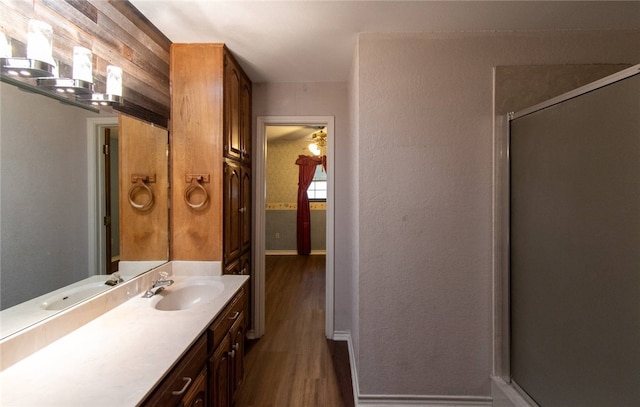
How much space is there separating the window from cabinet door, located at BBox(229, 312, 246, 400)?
437cm

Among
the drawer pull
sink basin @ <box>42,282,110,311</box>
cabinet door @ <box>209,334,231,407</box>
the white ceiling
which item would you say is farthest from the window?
the drawer pull

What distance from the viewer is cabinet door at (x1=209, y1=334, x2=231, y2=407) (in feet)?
4.05

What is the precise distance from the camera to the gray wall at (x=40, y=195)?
35.8 inches

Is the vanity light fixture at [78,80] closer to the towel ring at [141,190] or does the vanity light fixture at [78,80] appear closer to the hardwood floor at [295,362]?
the towel ring at [141,190]

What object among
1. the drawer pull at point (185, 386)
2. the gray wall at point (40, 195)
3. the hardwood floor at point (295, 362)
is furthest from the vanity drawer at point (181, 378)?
the hardwood floor at point (295, 362)

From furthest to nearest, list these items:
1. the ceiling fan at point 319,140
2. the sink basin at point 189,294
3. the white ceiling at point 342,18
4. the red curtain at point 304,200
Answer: the red curtain at point 304,200
the ceiling fan at point 319,140
the sink basin at point 189,294
the white ceiling at point 342,18

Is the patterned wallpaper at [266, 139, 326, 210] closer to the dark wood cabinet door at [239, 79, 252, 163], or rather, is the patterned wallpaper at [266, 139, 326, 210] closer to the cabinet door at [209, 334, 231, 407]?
the dark wood cabinet door at [239, 79, 252, 163]

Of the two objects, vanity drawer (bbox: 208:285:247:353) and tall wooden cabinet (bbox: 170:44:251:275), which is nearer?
vanity drawer (bbox: 208:285:247:353)

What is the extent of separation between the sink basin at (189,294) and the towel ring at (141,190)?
1.69ft

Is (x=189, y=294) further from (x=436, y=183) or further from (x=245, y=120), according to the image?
(x=436, y=183)

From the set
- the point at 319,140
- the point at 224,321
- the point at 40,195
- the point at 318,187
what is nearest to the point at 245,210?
the point at 224,321

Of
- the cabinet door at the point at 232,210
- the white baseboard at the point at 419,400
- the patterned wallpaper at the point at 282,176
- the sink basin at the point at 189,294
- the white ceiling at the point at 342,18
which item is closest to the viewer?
the white ceiling at the point at 342,18

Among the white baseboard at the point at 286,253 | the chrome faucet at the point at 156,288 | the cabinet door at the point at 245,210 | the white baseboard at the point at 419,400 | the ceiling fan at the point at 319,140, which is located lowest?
the white baseboard at the point at 419,400

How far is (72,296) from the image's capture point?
3.76 ft
